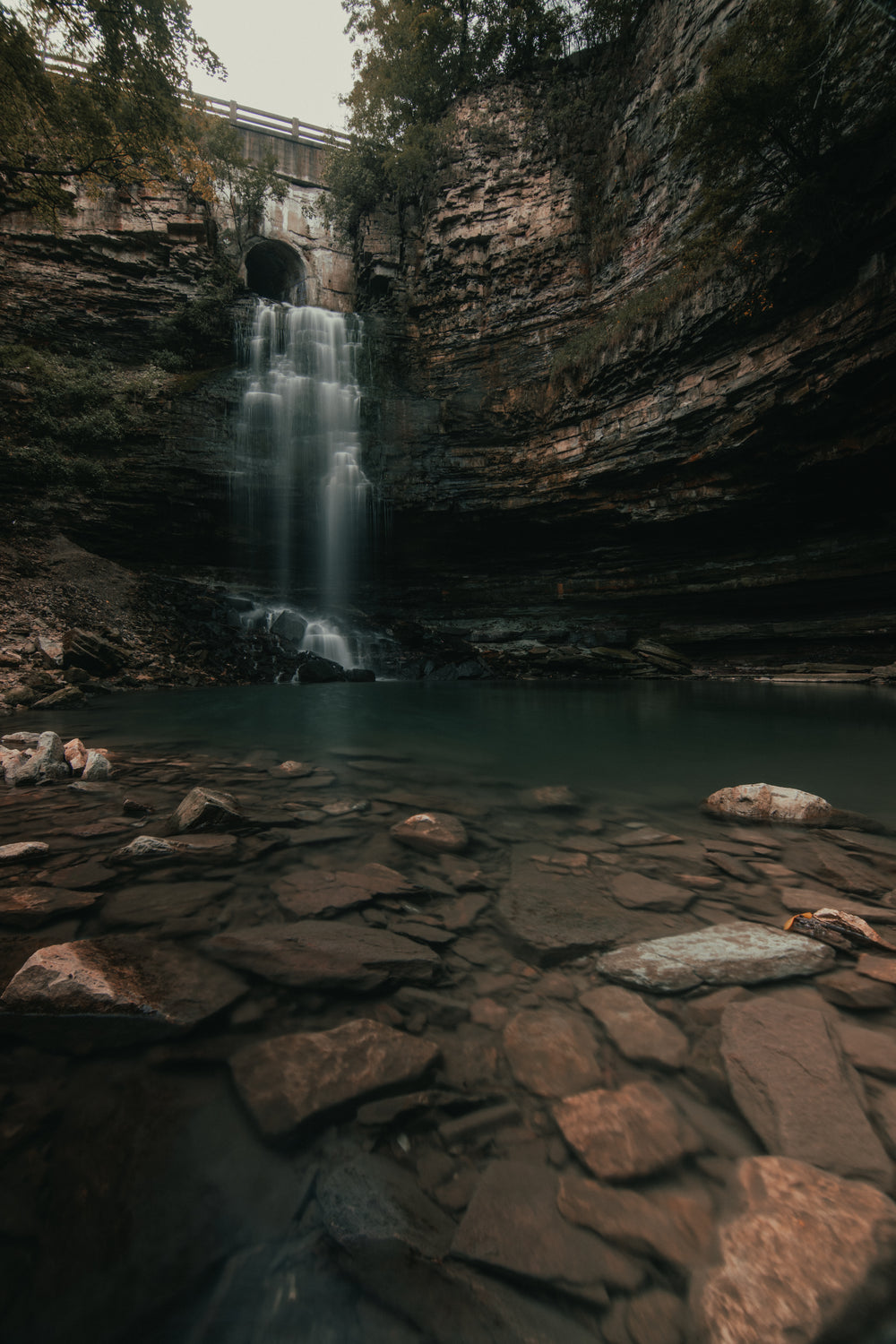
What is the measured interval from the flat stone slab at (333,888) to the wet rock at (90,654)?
10005 mm

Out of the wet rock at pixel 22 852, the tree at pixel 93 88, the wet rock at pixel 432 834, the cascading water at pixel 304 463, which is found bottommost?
the wet rock at pixel 432 834

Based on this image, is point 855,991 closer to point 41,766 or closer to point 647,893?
point 647,893

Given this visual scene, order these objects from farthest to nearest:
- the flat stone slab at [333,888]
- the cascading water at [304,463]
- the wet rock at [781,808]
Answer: the cascading water at [304,463] < the wet rock at [781,808] < the flat stone slab at [333,888]

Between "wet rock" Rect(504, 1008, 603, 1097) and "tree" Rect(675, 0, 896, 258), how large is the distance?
13.6 m

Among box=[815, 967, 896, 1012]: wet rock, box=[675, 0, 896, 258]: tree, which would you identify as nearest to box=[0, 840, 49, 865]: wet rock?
box=[815, 967, 896, 1012]: wet rock

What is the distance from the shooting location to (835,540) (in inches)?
495

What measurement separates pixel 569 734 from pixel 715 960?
4.84 m

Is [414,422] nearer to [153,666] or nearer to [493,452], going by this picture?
[493,452]

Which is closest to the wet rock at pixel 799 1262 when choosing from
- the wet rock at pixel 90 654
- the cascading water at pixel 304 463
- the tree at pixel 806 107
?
the wet rock at pixel 90 654

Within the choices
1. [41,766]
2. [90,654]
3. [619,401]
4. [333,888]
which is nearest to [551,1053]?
[333,888]

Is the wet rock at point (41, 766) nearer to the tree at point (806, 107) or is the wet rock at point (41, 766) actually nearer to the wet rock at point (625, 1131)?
the wet rock at point (625, 1131)

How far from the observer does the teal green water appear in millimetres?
4094

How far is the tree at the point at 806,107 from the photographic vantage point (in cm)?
886

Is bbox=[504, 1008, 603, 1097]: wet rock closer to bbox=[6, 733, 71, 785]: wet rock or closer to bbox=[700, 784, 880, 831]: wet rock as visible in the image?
bbox=[700, 784, 880, 831]: wet rock
